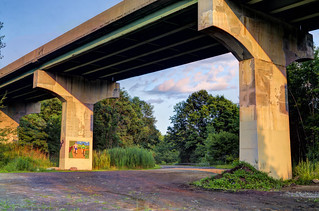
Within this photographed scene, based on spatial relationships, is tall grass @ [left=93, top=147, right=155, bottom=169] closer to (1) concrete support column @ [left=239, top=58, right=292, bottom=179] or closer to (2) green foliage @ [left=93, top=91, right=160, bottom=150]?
(2) green foliage @ [left=93, top=91, right=160, bottom=150]

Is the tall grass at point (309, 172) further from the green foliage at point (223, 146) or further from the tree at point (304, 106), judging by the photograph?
the green foliage at point (223, 146)

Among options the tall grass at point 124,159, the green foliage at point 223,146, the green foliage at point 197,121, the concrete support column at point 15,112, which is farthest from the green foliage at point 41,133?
the green foliage at point 197,121

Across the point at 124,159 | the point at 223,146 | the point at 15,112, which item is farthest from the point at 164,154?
the point at 124,159

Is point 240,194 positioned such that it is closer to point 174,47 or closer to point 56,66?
point 174,47

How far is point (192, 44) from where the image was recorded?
16219 millimetres

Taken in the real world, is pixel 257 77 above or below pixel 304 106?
above

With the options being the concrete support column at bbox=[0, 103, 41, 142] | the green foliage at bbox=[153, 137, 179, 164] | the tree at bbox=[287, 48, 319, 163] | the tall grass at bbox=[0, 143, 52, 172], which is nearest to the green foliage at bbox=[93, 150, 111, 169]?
the tall grass at bbox=[0, 143, 52, 172]

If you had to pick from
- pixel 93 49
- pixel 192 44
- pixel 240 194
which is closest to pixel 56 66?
pixel 93 49

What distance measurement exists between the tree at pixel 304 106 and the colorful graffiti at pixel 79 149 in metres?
13.3

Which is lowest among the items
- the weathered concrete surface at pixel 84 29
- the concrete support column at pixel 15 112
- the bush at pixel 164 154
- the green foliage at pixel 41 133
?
the bush at pixel 164 154

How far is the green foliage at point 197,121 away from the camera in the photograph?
3981 cm

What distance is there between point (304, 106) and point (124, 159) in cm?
1146

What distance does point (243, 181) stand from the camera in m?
9.69

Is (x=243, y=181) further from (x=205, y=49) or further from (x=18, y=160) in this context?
(x=18, y=160)
